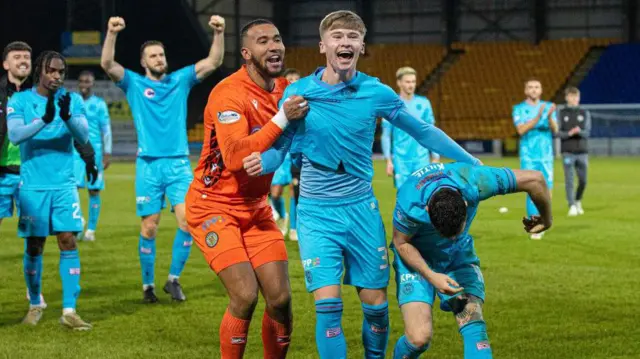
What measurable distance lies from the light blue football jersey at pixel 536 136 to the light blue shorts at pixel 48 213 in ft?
26.0

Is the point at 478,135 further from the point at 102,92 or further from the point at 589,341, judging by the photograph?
the point at 589,341

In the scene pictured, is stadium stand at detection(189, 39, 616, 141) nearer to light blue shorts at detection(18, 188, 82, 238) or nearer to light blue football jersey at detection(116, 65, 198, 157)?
light blue football jersey at detection(116, 65, 198, 157)

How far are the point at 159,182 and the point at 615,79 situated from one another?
3378 cm

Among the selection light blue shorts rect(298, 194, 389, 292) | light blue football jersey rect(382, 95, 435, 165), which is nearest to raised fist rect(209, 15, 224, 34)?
light blue shorts rect(298, 194, 389, 292)

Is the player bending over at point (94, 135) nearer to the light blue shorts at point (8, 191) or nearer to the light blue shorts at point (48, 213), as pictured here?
the light blue shorts at point (8, 191)

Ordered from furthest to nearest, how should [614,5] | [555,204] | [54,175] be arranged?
[614,5] → [555,204] → [54,175]

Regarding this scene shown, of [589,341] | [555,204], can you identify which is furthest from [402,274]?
[555,204]

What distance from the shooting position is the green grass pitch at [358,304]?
23.6 feet

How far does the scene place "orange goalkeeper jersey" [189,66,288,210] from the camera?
5520 mm

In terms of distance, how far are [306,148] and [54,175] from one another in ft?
10.1

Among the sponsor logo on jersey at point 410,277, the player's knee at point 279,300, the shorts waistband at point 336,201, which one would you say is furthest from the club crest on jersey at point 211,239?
the sponsor logo on jersey at point 410,277

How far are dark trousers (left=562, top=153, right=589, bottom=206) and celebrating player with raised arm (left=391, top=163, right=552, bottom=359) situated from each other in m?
12.0

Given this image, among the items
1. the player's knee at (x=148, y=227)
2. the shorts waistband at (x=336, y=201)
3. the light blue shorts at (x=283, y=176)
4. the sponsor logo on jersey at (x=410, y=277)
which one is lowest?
the light blue shorts at (x=283, y=176)

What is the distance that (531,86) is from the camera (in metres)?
14.0
